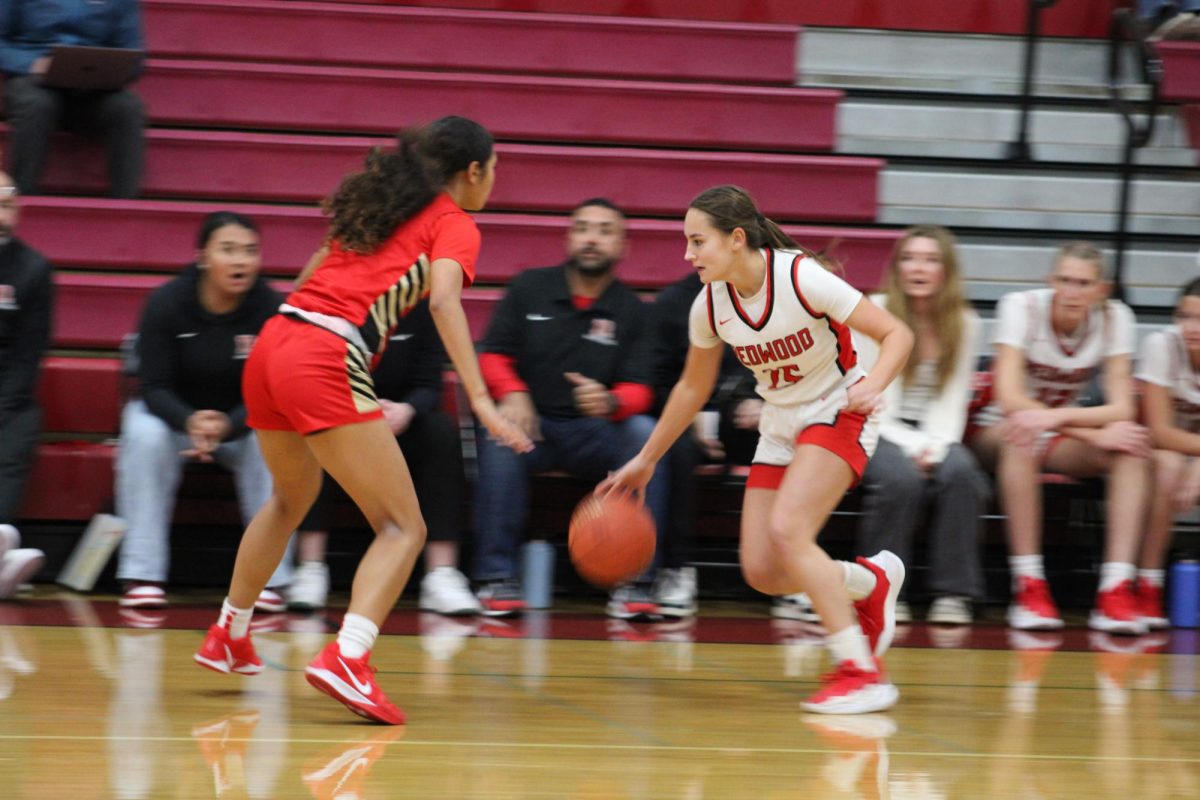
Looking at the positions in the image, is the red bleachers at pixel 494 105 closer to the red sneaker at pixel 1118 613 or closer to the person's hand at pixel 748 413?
the person's hand at pixel 748 413

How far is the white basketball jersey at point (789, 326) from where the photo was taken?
3721mm

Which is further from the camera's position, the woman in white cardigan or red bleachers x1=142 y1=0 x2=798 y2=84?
red bleachers x1=142 y1=0 x2=798 y2=84

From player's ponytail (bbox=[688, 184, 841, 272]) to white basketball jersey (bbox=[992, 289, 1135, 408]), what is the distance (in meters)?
1.89

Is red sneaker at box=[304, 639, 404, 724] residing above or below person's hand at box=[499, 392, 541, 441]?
below

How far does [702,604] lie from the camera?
5.60 m

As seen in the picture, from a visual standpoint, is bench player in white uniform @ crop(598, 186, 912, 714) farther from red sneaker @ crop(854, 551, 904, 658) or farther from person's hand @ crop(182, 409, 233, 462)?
person's hand @ crop(182, 409, 233, 462)

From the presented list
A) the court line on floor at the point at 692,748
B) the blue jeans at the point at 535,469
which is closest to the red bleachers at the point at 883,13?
the blue jeans at the point at 535,469

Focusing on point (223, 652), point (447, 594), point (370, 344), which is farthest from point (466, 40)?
point (223, 652)

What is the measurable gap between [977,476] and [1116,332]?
0.72 metres

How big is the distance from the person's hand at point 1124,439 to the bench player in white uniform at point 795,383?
1.77 metres

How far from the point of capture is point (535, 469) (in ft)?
17.6

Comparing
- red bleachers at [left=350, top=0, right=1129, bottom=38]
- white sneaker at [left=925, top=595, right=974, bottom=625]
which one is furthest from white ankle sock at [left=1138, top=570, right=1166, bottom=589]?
red bleachers at [left=350, top=0, right=1129, bottom=38]

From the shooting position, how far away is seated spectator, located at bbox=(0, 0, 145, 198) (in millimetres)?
6289

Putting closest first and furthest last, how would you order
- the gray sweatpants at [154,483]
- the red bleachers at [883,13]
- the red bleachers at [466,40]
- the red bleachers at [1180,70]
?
the gray sweatpants at [154,483] → the red bleachers at [466,40] → the red bleachers at [1180,70] → the red bleachers at [883,13]
